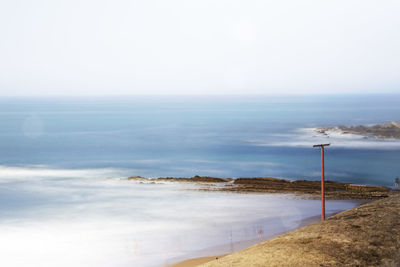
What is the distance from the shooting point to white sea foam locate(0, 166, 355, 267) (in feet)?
51.2

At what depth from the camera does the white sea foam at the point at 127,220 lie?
15614 mm

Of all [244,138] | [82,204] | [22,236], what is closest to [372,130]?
[244,138]

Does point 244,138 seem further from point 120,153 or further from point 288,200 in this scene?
point 288,200

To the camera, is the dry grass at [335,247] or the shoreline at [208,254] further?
the shoreline at [208,254]

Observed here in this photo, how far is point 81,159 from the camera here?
137 ft

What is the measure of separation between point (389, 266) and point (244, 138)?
45269 mm

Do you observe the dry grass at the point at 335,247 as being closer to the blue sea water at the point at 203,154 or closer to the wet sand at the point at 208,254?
the wet sand at the point at 208,254

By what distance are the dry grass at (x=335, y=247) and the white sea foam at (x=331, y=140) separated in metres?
31.4

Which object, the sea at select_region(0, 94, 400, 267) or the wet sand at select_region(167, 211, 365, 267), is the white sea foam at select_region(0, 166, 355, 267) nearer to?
the sea at select_region(0, 94, 400, 267)

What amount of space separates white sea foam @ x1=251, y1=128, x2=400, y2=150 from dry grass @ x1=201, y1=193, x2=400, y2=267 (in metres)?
31.4

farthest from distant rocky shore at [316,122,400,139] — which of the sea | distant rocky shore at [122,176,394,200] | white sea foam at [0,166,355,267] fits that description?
white sea foam at [0,166,355,267]

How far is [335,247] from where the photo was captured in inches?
426

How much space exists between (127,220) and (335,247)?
36.3ft

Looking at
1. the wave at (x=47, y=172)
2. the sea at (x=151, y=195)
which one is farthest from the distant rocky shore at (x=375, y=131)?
the wave at (x=47, y=172)
